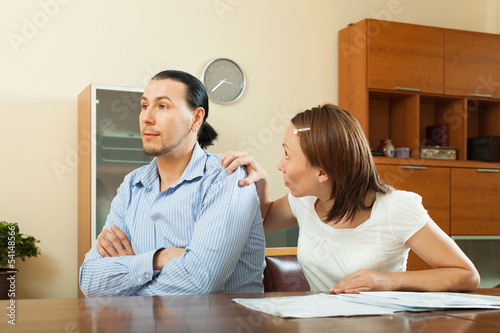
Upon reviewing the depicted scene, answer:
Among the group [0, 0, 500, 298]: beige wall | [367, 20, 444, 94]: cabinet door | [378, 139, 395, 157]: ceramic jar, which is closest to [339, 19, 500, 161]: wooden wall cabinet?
[367, 20, 444, 94]: cabinet door

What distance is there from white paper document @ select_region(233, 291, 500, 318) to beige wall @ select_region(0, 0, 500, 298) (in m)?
2.88

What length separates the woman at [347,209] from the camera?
5.41 ft

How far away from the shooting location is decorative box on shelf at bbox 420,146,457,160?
4.44m

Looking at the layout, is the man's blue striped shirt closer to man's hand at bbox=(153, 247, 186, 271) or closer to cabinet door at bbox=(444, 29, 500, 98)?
man's hand at bbox=(153, 247, 186, 271)

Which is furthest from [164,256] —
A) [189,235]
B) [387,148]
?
[387,148]

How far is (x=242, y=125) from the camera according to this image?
4.31 meters

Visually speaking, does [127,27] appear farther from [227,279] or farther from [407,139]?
[227,279]

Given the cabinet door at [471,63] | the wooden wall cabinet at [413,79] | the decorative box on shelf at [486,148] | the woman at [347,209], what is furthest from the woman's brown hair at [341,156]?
the decorative box on shelf at [486,148]

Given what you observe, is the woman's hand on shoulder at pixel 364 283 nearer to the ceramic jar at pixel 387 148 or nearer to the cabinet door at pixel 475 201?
the ceramic jar at pixel 387 148

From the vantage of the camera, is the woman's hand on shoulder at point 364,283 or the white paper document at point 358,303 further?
the woman's hand on shoulder at point 364,283

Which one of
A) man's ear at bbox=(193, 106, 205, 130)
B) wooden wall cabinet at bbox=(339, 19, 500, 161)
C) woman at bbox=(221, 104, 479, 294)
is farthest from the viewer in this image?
wooden wall cabinet at bbox=(339, 19, 500, 161)

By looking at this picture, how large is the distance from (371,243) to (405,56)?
3.01 m

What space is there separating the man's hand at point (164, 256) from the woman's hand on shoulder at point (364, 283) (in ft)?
1.75

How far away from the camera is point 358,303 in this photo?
115 cm
